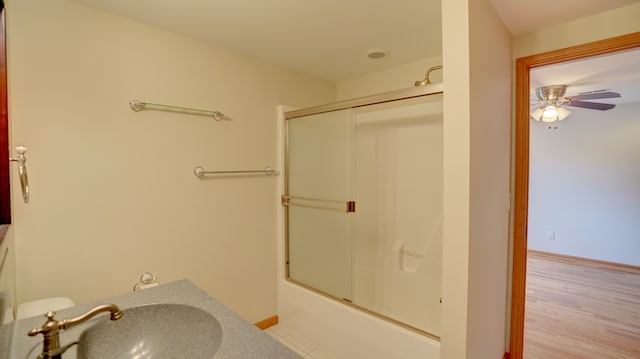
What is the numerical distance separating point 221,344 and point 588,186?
5.34 metres

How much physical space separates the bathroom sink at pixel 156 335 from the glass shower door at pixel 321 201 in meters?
1.43

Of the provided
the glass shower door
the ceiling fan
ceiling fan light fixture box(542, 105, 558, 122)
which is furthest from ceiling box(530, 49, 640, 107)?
the glass shower door

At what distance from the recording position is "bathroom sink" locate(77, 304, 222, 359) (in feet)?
2.99

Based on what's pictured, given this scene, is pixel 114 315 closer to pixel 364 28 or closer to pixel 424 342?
pixel 424 342

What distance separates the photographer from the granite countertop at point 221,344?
77 centimetres

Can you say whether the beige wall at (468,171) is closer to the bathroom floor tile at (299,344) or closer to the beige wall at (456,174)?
the beige wall at (456,174)

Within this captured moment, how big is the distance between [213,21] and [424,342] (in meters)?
2.22

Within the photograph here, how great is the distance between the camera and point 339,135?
7.58ft

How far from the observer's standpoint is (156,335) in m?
1.01

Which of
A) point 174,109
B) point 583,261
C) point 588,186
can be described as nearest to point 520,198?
point 174,109

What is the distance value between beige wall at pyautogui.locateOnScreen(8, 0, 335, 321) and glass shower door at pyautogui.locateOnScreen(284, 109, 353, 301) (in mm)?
232

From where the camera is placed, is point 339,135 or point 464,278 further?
point 339,135

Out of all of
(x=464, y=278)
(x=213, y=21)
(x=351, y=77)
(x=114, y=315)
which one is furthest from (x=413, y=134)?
(x=114, y=315)

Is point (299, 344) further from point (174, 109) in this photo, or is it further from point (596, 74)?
point (596, 74)
